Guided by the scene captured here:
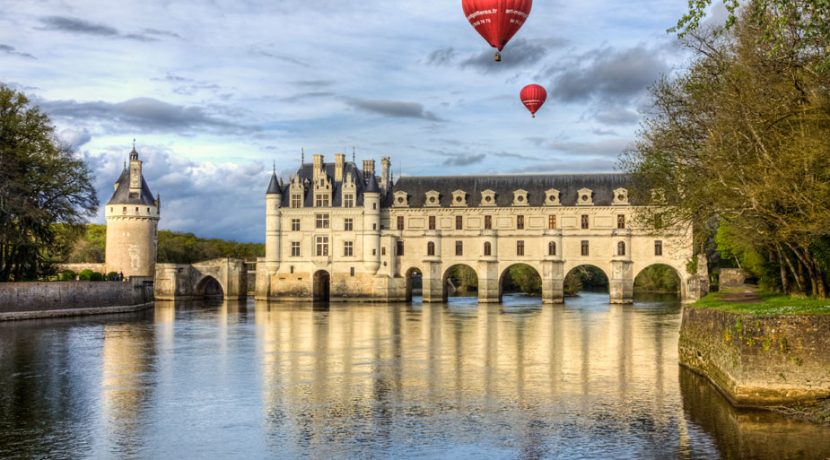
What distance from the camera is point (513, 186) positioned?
64.9 meters

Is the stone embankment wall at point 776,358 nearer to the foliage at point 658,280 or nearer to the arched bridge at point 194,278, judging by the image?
the arched bridge at point 194,278

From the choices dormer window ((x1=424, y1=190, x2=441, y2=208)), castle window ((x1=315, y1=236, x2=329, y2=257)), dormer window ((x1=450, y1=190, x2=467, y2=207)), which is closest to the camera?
dormer window ((x1=450, y1=190, x2=467, y2=207))

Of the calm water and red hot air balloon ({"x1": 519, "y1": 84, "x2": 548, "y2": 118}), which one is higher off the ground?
red hot air balloon ({"x1": 519, "y1": 84, "x2": 548, "y2": 118})

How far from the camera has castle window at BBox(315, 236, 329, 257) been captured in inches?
2621

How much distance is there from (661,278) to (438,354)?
Answer: 56.8 m

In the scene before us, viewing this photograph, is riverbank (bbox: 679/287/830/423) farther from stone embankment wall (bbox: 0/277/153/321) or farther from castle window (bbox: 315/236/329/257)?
castle window (bbox: 315/236/329/257)

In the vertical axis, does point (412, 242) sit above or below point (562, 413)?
above

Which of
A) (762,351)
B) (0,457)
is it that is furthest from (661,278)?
(0,457)

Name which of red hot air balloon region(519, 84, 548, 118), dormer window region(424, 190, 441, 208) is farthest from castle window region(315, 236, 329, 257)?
red hot air balloon region(519, 84, 548, 118)

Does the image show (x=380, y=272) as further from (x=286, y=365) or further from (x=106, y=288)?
(x=286, y=365)

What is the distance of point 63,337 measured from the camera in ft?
109

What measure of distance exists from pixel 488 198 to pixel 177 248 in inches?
1296

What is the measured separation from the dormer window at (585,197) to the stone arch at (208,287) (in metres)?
29.5

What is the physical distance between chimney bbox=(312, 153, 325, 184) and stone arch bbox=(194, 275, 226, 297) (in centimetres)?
1217
